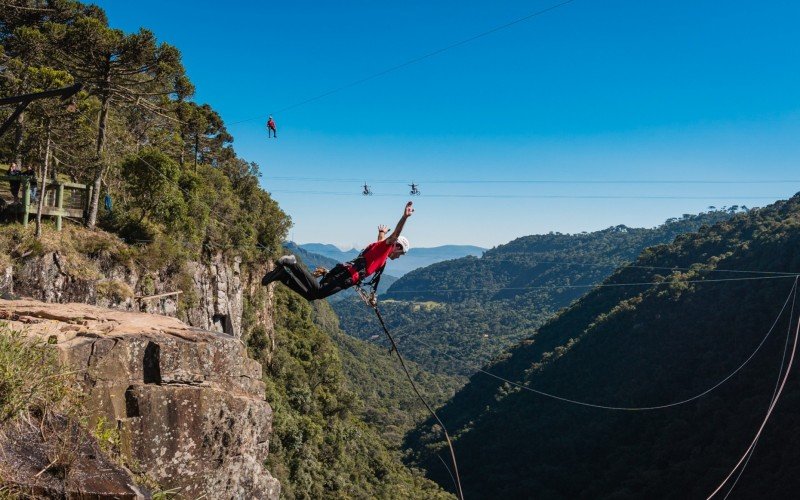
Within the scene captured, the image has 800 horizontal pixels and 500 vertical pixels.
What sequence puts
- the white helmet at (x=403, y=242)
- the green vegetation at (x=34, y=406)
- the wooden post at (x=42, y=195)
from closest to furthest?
the green vegetation at (x=34, y=406)
the white helmet at (x=403, y=242)
the wooden post at (x=42, y=195)

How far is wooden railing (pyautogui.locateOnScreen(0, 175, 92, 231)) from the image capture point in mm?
17438

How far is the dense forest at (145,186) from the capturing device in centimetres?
1883

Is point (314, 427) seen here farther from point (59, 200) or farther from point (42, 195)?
point (42, 195)

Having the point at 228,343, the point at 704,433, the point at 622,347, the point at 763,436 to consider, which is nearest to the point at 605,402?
the point at 622,347

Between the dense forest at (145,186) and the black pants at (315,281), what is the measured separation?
12489 millimetres

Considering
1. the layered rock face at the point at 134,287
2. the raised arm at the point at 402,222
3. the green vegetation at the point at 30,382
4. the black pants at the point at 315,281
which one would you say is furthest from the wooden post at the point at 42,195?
the raised arm at the point at 402,222

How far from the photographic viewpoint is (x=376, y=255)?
927 cm

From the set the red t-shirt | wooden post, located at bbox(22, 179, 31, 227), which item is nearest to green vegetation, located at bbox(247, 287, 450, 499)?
wooden post, located at bbox(22, 179, 31, 227)

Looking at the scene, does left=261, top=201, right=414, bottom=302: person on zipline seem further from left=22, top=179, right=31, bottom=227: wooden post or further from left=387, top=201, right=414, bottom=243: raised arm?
left=22, top=179, right=31, bottom=227: wooden post

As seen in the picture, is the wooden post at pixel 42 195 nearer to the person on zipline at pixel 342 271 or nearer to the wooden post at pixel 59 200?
the wooden post at pixel 59 200

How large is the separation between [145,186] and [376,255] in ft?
54.6

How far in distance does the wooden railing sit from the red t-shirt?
47.7 ft

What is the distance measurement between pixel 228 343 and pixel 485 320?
16442cm

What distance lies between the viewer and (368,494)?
37.6 meters
